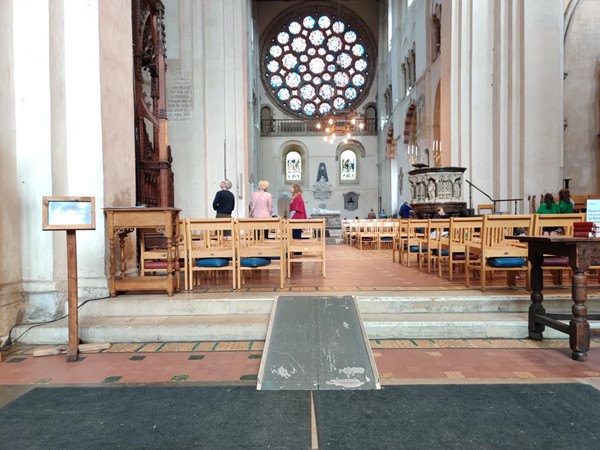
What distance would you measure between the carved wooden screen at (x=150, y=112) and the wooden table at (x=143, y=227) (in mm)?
3078

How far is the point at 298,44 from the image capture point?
26.6 metres

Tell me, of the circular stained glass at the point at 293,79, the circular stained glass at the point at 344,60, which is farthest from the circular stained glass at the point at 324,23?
the circular stained glass at the point at 293,79

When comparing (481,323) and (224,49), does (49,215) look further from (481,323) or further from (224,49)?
(224,49)

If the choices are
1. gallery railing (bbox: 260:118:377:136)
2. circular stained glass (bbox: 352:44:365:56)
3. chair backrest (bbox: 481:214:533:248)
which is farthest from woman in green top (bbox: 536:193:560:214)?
circular stained glass (bbox: 352:44:365:56)

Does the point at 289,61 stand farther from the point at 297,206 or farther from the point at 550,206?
the point at 550,206

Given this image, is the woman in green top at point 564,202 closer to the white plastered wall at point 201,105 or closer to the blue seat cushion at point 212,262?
the blue seat cushion at point 212,262

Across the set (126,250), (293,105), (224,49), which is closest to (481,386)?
(126,250)

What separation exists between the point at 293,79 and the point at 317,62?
1923mm

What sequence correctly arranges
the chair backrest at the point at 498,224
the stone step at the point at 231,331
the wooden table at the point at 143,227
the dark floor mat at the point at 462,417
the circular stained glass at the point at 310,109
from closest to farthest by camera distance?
the dark floor mat at the point at 462,417 < the stone step at the point at 231,331 < the wooden table at the point at 143,227 < the chair backrest at the point at 498,224 < the circular stained glass at the point at 310,109

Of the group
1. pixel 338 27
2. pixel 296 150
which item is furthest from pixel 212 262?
pixel 338 27

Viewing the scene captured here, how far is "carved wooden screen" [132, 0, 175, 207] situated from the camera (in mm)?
7078

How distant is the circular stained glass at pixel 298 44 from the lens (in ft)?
87.3

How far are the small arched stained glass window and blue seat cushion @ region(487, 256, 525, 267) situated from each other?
73.5 feet

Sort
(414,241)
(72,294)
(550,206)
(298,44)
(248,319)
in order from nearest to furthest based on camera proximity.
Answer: (72,294) → (248,319) → (550,206) → (414,241) → (298,44)
